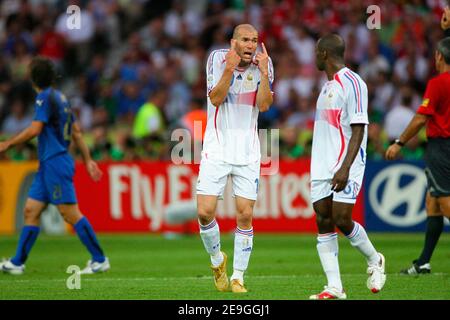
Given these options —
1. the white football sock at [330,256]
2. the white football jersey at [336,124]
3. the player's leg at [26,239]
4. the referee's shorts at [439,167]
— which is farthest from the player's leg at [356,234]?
the player's leg at [26,239]

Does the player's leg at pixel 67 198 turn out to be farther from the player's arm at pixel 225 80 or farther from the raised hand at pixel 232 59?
the raised hand at pixel 232 59

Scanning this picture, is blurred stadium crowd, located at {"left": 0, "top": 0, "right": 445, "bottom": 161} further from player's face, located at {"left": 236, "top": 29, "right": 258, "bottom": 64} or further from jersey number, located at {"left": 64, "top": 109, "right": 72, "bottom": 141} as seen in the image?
player's face, located at {"left": 236, "top": 29, "right": 258, "bottom": 64}

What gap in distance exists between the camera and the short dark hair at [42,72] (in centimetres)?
1278

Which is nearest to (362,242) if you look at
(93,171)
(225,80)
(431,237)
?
(225,80)

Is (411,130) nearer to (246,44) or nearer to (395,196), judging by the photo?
(246,44)

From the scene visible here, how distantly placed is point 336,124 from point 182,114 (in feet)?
42.2

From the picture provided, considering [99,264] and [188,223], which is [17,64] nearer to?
[188,223]

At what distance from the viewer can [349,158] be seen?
924 centimetres

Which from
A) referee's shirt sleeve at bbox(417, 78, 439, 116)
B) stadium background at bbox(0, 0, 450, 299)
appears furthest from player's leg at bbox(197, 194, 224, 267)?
referee's shirt sleeve at bbox(417, 78, 439, 116)

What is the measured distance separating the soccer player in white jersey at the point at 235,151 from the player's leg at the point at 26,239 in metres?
3.33

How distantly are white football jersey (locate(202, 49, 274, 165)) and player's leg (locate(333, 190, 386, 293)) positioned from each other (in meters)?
1.32

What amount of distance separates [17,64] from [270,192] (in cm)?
837

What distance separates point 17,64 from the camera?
24.5 m
